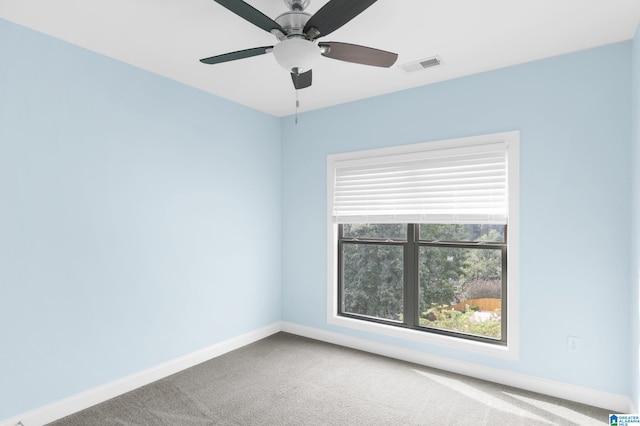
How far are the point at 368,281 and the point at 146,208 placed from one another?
231cm

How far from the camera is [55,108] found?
2.53 meters

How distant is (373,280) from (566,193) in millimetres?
1931

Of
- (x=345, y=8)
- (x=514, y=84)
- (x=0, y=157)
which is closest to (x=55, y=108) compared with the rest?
(x=0, y=157)

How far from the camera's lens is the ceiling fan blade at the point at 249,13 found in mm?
1632

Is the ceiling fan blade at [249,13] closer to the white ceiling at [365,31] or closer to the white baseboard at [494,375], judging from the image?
the white ceiling at [365,31]

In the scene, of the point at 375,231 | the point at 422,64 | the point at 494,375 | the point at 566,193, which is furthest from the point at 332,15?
the point at 494,375

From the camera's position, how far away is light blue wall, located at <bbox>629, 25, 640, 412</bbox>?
229 cm

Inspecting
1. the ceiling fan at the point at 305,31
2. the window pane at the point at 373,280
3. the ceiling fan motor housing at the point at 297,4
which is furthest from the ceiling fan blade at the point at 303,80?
the window pane at the point at 373,280

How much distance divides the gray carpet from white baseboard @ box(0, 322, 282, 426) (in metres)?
0.06

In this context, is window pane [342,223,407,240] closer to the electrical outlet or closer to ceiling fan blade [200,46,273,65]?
the electrical outlet

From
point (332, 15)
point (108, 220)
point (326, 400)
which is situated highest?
point (332, 15)

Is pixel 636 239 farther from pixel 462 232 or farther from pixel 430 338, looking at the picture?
pixel 430 338

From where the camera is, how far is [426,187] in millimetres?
3408

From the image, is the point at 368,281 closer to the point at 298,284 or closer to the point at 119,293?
the point at 298,284
